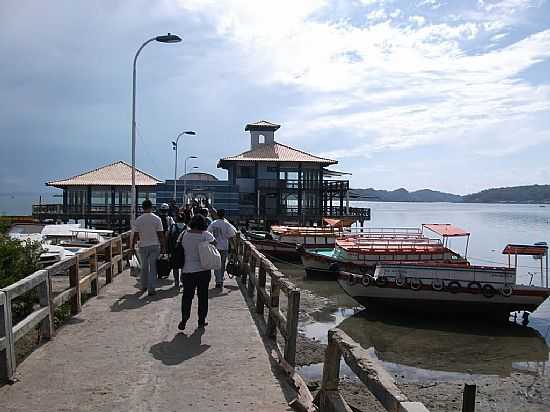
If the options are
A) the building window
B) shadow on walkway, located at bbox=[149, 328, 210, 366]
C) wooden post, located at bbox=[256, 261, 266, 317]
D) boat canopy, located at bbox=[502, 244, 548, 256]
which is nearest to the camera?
shadow on walkway, located at bbox=[149, 328, 210, 366]

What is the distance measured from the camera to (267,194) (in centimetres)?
5181

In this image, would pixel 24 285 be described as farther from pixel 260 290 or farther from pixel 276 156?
pixel 276 156

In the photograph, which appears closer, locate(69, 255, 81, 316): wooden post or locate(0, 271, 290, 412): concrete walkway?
locate(0, 271, 290, 412): concrete walkway

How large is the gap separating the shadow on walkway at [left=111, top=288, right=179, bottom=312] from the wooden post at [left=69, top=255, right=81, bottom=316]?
610mm

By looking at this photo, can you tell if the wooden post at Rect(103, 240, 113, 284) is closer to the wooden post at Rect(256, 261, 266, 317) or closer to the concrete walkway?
the concrete walkway

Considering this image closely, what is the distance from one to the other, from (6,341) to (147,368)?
1.47 meters

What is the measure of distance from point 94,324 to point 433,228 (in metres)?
20.8

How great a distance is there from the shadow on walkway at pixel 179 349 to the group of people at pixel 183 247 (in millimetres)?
374

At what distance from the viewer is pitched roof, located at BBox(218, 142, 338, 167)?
164 ft

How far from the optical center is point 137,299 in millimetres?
10773

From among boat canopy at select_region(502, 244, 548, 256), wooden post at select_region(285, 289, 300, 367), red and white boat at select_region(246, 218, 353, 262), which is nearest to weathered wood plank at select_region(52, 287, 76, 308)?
wooden post at select_region(285, 289, 300, 367)

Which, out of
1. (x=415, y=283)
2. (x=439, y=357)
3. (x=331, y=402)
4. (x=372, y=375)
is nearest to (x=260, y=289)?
(x=331, y=402)

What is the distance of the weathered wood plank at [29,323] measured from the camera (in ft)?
19.6

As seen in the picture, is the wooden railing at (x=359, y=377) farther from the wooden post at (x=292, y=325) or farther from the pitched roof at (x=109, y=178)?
the pitched roof at (x=109, y=178)
